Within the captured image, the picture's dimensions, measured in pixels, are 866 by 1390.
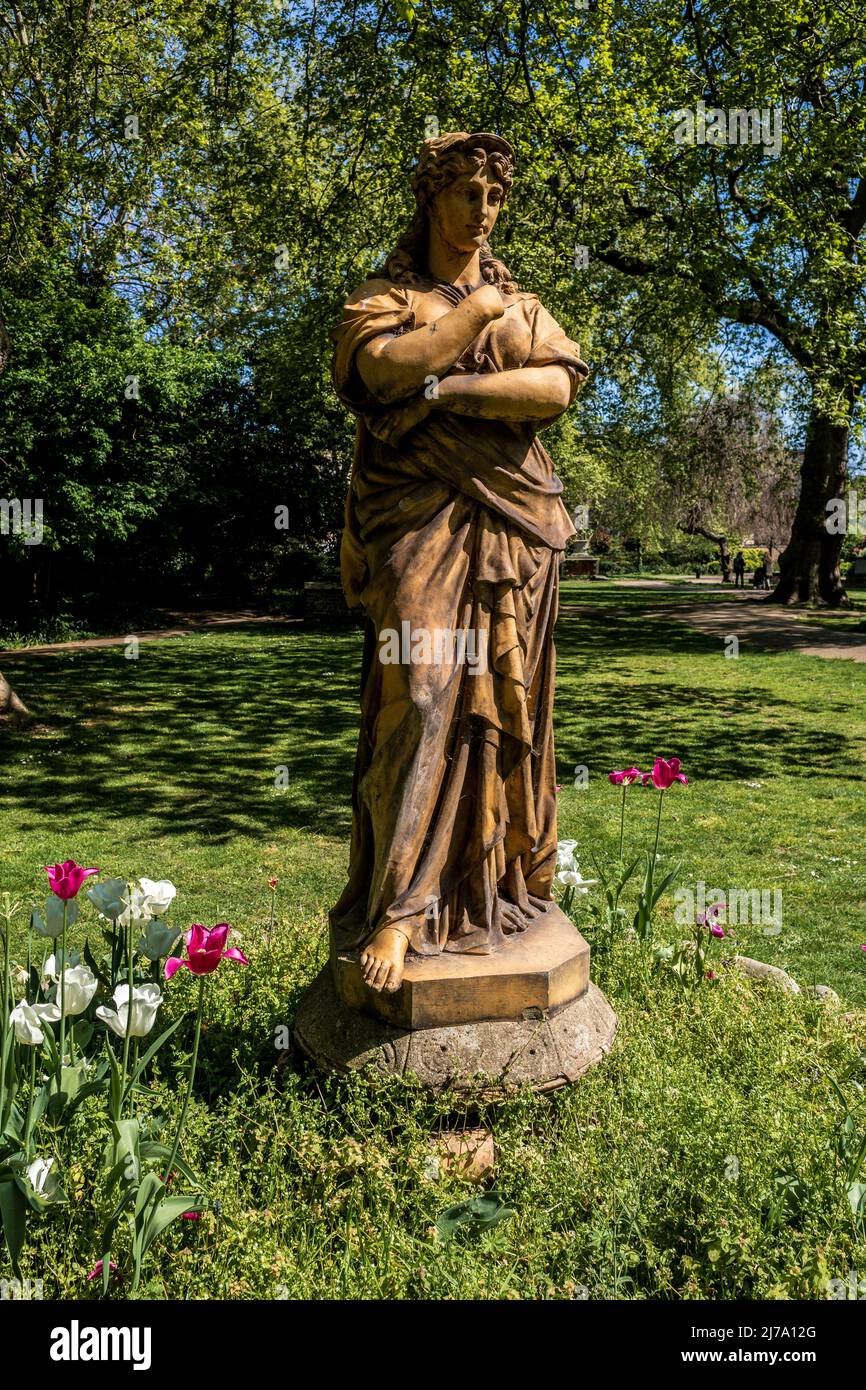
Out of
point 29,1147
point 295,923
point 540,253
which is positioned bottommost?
point 295,923

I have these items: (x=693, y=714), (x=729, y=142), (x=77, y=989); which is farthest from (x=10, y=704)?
(x=729, y=142)

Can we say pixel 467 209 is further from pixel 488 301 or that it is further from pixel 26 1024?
pixel 26 1024

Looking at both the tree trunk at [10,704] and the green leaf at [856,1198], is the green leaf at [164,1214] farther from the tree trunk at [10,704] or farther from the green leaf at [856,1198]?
the tree trunk at [10,704]

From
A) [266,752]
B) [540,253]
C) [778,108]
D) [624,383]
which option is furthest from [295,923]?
[624,383]

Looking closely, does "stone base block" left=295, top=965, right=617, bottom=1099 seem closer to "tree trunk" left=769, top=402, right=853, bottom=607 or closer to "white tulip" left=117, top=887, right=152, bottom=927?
"white tulip" left=117, top=887, right=152, bottom=927

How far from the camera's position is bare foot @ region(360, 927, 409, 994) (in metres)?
3.22

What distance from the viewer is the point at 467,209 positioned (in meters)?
3.31

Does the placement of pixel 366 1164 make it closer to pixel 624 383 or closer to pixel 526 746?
pixel 526 746

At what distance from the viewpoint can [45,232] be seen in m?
18.8

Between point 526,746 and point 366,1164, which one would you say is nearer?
point 366,1164

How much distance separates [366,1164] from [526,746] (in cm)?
135

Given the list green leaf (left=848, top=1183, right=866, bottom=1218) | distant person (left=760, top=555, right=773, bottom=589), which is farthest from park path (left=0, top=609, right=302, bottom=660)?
distant person (left=760, top=555, right=773, bottom=589)

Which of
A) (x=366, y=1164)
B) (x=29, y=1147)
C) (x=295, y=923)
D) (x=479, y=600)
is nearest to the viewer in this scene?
(x=29, y=1147)

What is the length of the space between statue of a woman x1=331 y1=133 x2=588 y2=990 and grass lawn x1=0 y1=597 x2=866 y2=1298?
0.62 meters
